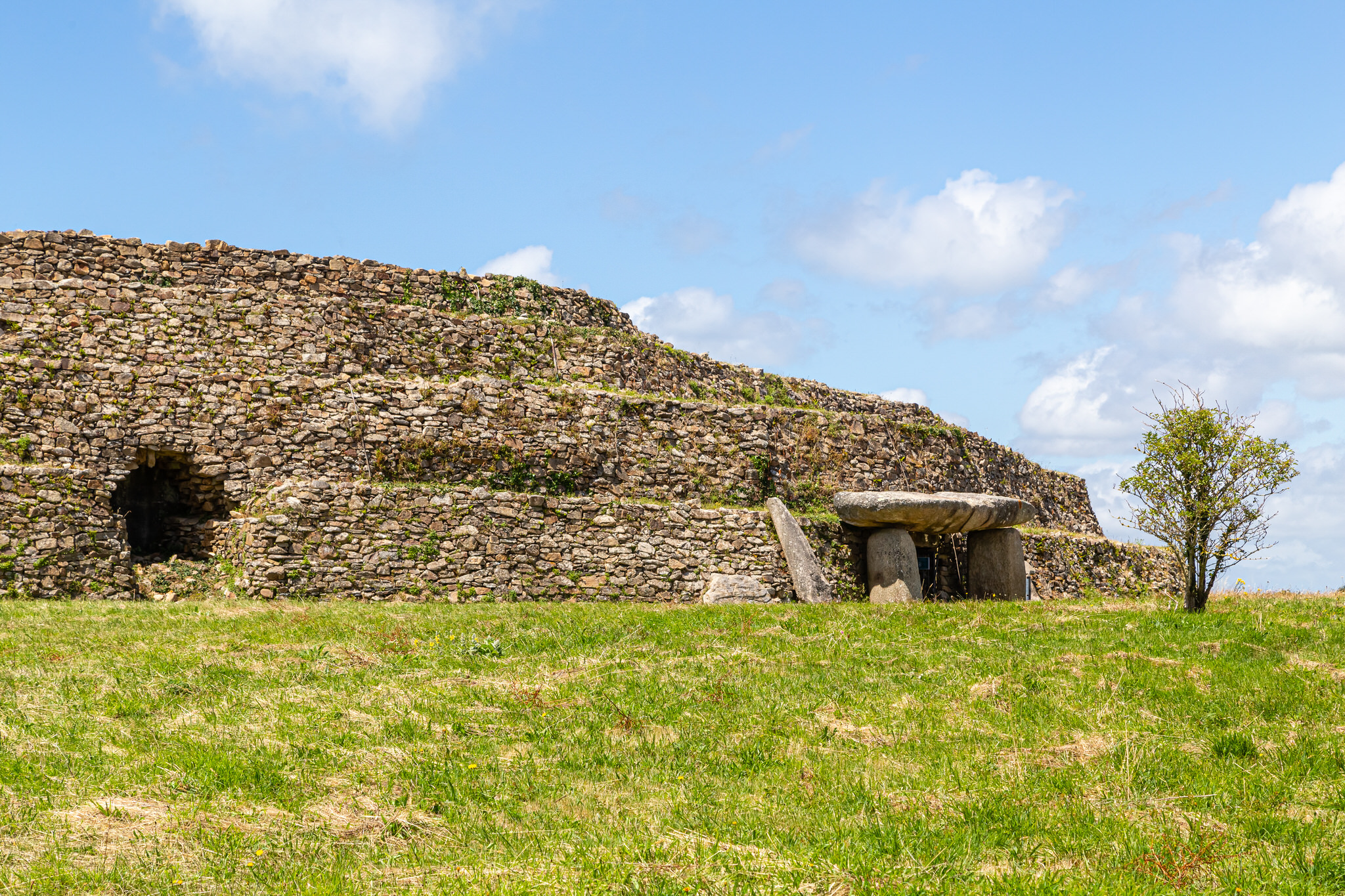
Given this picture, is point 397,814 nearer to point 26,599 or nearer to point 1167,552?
point 26,599

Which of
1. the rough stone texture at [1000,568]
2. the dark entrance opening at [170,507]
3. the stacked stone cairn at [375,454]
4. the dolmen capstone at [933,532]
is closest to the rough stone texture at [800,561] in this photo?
the stacked stone cairn at [375,454]

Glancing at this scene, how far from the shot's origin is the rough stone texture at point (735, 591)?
849 inches

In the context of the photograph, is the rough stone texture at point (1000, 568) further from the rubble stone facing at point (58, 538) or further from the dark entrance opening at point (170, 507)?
the rubble stone facing at point (58, 538)

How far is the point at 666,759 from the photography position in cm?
974

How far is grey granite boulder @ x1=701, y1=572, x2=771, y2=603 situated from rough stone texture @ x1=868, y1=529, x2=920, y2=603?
2987mm

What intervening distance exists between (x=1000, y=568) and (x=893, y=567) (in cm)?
299

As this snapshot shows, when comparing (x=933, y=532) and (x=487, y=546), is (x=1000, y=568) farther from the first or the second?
(x=487, y=546)

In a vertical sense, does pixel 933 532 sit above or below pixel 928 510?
below

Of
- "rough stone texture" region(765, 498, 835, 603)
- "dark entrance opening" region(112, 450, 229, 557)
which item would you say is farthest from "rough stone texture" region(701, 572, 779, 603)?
"dark entrance opening" region(112, 450, 229, 557)

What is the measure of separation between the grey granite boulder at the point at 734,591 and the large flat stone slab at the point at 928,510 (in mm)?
3121

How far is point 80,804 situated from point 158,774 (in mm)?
759

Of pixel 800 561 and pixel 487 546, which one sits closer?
pixel 487 546

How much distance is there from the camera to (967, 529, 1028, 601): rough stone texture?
2470 cm

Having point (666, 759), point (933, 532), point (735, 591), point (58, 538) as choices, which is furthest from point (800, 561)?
point (58, 538)
